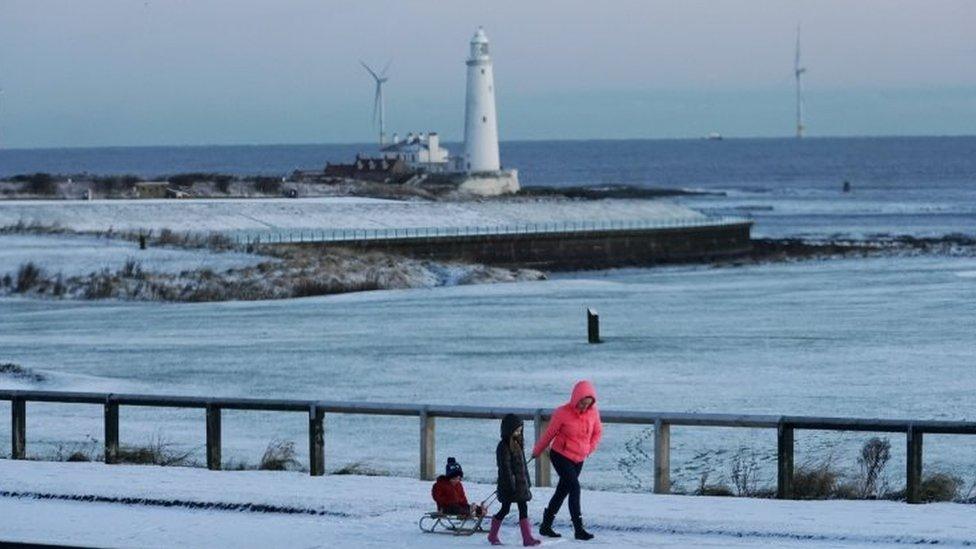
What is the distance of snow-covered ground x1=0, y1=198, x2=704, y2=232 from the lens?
76.9m

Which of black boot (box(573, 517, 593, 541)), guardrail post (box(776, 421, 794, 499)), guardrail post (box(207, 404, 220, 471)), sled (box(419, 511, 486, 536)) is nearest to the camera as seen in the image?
black boot (box(573, 517, 593, 541))

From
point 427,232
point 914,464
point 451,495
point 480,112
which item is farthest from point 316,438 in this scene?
point 480,112

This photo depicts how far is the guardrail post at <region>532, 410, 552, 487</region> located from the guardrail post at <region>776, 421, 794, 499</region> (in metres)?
2.05

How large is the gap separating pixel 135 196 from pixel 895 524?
8679 centimetres

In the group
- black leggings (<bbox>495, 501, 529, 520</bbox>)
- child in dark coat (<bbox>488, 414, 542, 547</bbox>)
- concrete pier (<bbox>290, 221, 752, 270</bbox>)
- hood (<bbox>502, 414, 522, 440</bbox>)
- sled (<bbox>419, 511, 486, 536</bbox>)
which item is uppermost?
hood (<bbox>502, 414, 522, 440</bbox>)

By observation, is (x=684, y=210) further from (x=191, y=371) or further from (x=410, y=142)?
(x=191, y=371)

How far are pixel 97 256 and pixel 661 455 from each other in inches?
1738

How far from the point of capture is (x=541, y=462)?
52.0ft

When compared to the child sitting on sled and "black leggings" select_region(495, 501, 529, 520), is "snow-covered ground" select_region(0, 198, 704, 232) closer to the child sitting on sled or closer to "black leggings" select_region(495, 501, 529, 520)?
the child sitting on sled

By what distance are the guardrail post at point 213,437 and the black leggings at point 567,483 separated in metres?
4.64

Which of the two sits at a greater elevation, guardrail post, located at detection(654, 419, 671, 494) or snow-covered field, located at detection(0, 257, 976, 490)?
guardrail post, located at detection(654, 419, 671, 494)

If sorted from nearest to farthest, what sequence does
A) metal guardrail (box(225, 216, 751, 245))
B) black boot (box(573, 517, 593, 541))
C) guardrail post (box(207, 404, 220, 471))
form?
1. black boot (box(573, 517, 593, 541))
2. guardrail post (box(207, 404, 220, 471))
3. metal guardrail (box(225, 216, 751, 245))

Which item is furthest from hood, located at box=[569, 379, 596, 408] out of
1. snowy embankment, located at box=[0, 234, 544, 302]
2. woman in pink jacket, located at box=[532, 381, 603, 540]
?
snowy embankment, located at box=[0, 234, 544, 302]

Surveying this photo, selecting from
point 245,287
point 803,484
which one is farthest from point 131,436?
point 245,287
